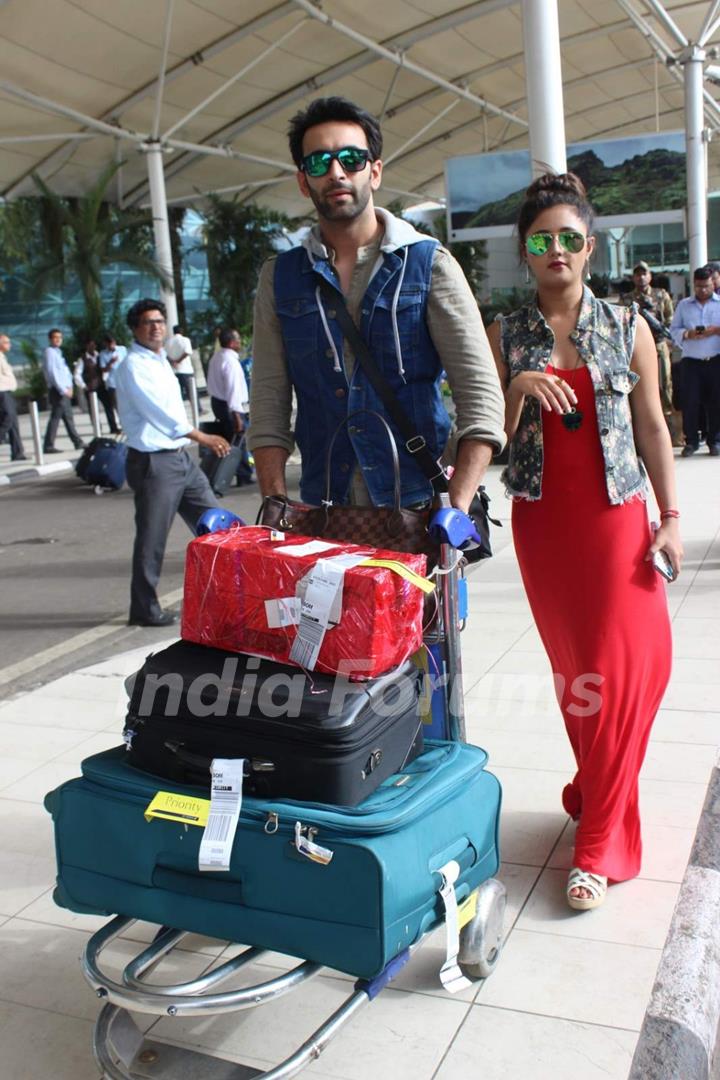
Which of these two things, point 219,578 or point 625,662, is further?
point 625,662

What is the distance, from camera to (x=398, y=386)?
9.72ft

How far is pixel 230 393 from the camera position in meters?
13.1

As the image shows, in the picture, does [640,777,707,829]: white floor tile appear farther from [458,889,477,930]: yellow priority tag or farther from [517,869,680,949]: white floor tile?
[458,889,477,930]: yellow priority tag

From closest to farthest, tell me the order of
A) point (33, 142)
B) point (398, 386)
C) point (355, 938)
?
point (355, 938) → point (398, 386) → point (33, 142)

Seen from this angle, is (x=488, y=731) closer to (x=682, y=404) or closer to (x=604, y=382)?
(x=604, y=382)

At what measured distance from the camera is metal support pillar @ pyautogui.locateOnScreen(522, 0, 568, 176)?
412 inches

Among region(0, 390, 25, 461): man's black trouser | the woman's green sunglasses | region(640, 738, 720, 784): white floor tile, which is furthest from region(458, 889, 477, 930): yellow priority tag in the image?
region(0, 390, 25, 461): man's black trouser

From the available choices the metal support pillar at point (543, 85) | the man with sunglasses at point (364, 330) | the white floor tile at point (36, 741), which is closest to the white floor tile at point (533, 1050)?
the man with sunglasses at point (364, 330)

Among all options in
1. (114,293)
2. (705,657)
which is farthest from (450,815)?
(114,293)

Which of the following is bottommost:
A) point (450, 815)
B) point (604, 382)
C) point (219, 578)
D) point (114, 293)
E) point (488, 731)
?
point (488, 731)

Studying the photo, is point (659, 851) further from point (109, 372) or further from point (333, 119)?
point (109, 372)

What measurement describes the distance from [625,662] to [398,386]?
3.61 ft

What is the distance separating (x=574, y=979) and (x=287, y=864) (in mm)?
986

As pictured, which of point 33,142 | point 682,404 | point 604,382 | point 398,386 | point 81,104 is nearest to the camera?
point 398,386
